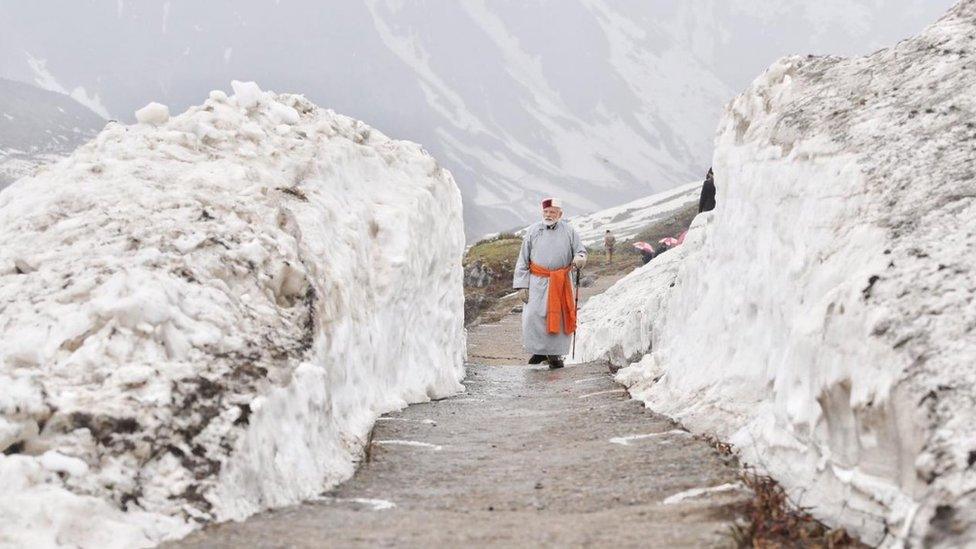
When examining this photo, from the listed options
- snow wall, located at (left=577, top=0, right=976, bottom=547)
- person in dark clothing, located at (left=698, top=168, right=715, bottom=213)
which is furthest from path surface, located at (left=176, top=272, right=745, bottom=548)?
person in dark clothing, located at (left=698, top=168, right=715, bottom=213)

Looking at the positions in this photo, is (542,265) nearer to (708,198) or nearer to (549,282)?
(549,282)

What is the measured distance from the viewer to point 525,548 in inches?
133

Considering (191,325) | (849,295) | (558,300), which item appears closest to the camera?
(849,295)

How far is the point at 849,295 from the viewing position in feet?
13.2

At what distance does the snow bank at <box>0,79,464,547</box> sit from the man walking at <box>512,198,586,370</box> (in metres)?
4.39

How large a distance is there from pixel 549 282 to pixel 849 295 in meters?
8.66

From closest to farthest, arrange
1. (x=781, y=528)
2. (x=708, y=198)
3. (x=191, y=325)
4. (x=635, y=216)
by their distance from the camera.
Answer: (x=781, y=528) → (x=191, y=325) → (x=708, y=198) → (x=635, y=216)

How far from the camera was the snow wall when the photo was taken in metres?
3.24

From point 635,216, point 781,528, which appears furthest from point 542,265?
point 635,216

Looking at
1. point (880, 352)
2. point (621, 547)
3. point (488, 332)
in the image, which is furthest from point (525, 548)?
point (488, 332)

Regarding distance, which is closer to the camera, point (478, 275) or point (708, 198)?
point (708, 198)

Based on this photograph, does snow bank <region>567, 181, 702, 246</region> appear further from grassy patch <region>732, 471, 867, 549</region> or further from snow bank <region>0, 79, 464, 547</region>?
grassy patch <region>732, 471, 867, 549</region>

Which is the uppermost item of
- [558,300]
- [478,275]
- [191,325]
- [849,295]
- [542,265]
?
[478,275]

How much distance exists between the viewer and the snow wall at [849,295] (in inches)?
128
